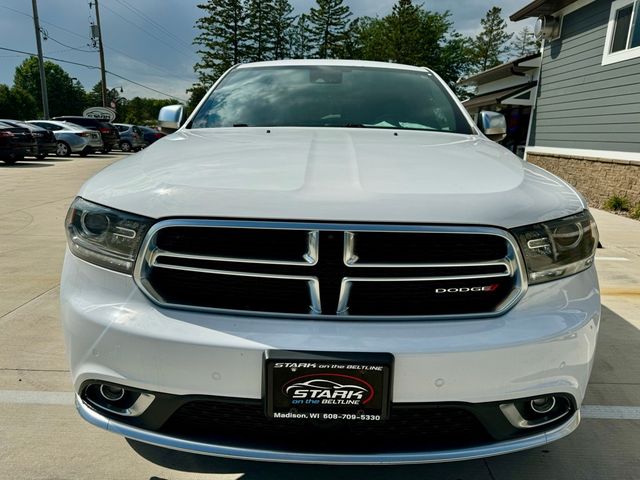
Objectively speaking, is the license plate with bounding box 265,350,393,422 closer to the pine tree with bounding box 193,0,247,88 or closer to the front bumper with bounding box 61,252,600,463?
the front bumper with bounding box 61,252,600,463

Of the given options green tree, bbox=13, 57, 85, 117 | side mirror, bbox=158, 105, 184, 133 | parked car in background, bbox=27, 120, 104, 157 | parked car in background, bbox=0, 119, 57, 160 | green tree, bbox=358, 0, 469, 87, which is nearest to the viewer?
side mirror, bbox=158, 105, 184, 133

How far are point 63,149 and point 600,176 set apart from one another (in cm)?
1948

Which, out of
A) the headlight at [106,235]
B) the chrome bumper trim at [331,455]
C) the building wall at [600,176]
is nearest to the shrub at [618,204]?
the building wall at [600,176]

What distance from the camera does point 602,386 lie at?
98.3 inches

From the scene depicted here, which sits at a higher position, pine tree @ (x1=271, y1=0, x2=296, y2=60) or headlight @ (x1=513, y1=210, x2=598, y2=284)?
pine tree @ (x1=271, y1=0, x2=296, y2=60)

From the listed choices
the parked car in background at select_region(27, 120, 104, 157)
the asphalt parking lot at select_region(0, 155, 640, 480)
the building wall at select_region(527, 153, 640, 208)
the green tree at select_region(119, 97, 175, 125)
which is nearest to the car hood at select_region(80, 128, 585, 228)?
the asphalt parking lot at select_region(0, 155, 640, 480)

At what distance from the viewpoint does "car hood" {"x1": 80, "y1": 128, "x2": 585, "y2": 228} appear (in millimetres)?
1363

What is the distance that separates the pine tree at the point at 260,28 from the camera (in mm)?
42406

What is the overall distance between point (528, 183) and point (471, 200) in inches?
13.2

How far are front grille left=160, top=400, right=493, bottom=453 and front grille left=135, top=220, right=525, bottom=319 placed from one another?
29 centimetres

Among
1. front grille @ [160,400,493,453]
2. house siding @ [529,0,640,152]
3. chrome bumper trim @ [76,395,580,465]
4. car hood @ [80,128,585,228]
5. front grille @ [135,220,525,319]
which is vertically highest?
house siding @ [529,0,640,152]

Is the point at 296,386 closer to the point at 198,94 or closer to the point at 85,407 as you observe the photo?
the point at 85,407

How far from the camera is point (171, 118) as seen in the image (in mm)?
3053

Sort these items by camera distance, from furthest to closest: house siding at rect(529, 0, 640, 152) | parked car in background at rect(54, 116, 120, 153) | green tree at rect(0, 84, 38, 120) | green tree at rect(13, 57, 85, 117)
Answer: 1. green tree at rect(13, 57, 85, 117)
2. green tree at rect(0, 84, 38, 120)
3. parked car in background at rect(54, 116, 120, 153)
4. house siding at rect(529, 0, 640, 152)
